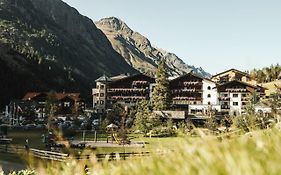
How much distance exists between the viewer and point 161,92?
103m

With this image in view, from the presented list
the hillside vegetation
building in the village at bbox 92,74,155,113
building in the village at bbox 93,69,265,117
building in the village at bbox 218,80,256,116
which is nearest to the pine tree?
building in the village at bbox 93,69,265,117

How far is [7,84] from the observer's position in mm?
147000

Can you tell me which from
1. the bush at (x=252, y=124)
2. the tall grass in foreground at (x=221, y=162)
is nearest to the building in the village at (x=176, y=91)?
the bush at (x=252, y=124)

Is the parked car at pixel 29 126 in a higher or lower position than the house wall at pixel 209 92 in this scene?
lower

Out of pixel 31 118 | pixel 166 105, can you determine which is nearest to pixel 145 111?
pixel 166 105

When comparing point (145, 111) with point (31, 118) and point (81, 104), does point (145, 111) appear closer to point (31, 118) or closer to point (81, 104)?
point (31, 118)

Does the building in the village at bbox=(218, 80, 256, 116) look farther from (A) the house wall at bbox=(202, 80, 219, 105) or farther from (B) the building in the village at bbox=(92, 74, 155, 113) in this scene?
(B) the building in the village at bbox=(92, 74, 155, 113)

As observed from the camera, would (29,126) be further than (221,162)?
Yes

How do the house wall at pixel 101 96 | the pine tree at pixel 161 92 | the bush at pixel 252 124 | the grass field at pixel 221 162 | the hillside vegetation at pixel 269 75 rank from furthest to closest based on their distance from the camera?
the hillside vegetation at pixel 269 75 < the house wall at pixel 101 96 < the pine tree at pixel 161 92 < the bush at pixel 252 124 < the grass field at pixel 221 162

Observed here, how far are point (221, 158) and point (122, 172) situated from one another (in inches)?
31.6

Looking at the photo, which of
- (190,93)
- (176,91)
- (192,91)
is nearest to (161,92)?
(176,91)

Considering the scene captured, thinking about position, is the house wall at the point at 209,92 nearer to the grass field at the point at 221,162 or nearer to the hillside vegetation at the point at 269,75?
the hillside vegetation at the point at 269,75

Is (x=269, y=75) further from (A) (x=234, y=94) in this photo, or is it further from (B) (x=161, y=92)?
(B) (x=161, y=92)

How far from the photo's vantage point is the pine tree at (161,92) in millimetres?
101688
